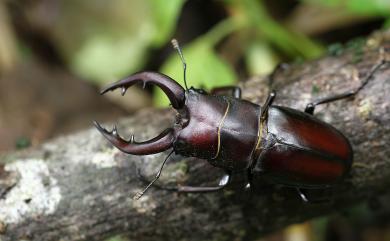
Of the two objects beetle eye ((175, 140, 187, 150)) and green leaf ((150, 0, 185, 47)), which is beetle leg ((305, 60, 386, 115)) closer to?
beetle eye ((175, 140, 187, 150))

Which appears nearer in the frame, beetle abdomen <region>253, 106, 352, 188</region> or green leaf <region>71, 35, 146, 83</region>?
beetle abdomen <region>253, 106, 352, 188</region>

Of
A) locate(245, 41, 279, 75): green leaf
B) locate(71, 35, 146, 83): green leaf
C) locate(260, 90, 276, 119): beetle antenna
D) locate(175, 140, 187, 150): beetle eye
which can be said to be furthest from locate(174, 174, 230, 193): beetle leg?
locate(71, 35, 146, 83): green leaf

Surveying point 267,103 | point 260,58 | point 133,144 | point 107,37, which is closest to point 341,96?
point 267,103

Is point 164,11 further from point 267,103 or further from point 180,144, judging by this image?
point 180,144

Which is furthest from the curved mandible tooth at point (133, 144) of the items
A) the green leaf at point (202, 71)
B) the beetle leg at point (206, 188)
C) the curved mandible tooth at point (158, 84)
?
the green leaf at point (202, 71)

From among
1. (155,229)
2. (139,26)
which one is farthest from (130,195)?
(139,26)
